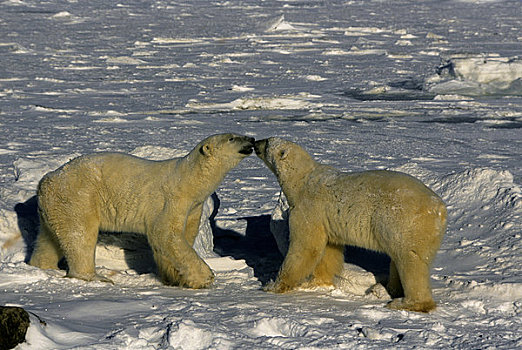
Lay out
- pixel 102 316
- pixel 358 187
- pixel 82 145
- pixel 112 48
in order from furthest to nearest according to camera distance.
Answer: pixel 112 48 < pixel 82 145 < pixel 358 187 < pixel 102 316

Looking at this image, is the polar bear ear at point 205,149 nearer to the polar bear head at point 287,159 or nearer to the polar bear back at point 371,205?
the polar bear head at point 287,159

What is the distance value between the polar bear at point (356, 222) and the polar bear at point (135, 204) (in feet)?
1.66

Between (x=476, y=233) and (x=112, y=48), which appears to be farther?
(x=112, y=48)

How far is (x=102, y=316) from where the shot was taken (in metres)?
4.17

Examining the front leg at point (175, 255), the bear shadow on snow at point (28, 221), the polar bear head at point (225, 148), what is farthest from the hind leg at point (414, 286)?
the bear shadow on snow at point (28, 221)

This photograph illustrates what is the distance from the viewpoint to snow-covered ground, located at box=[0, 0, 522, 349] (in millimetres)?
4184

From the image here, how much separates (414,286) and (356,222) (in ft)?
1.98

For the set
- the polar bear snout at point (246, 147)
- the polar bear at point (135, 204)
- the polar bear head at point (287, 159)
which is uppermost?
the polar bear snout at point (246, 147)

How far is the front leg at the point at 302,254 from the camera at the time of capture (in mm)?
5215

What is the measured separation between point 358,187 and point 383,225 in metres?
0.37

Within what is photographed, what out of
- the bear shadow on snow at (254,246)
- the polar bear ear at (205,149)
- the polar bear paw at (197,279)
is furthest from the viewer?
the bear shadow on snow at (254,246)

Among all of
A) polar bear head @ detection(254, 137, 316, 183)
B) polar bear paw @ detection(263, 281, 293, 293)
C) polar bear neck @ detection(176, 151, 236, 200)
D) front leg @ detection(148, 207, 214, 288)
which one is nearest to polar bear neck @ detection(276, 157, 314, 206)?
polar bear head @ detection(254, 137, 316, 183)

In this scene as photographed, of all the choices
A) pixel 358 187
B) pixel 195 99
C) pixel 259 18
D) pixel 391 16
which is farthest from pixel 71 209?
pixel 391 16

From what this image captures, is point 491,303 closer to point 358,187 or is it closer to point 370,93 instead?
point 358,187
